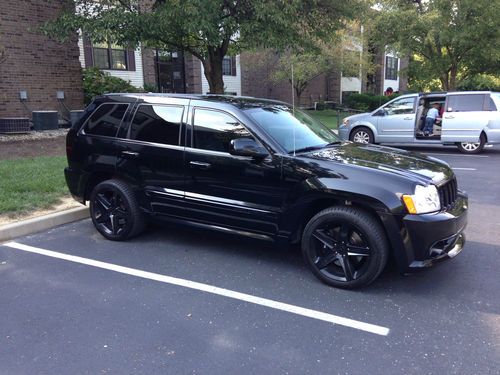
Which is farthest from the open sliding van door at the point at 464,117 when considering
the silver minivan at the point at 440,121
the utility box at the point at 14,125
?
the utility box at the point at 14,125

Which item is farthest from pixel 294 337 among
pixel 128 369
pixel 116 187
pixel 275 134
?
pixel 116 187

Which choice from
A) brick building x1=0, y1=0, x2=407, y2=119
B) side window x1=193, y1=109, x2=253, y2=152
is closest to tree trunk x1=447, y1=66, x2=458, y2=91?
brick building x1=0, y1=0, x2=407, y2=119

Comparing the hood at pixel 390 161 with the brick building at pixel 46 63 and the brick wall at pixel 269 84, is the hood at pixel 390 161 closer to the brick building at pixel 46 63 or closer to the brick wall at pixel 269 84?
the brick building at pixel 46 63

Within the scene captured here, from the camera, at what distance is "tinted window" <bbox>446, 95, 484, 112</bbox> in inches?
477

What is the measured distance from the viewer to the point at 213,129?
4.69m

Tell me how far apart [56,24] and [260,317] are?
1092 centimetres

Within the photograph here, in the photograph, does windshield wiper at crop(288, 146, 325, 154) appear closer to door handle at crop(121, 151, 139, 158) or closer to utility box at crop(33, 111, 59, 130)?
door handle at crop(121, 151, 139, 158)

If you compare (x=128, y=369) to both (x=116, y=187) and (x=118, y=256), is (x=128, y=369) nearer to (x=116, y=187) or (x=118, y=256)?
(x=118, y=256)

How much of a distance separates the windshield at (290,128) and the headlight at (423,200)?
1205 millimetres

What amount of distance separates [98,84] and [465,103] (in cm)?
1282

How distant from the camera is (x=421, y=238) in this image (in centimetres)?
373

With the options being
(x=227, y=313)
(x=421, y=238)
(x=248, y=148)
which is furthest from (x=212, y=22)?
(x=227, y=313)

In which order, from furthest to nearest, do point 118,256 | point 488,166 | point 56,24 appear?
point 56,24
point 488,166
point 118,256

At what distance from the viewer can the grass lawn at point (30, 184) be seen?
6066 millimetres
